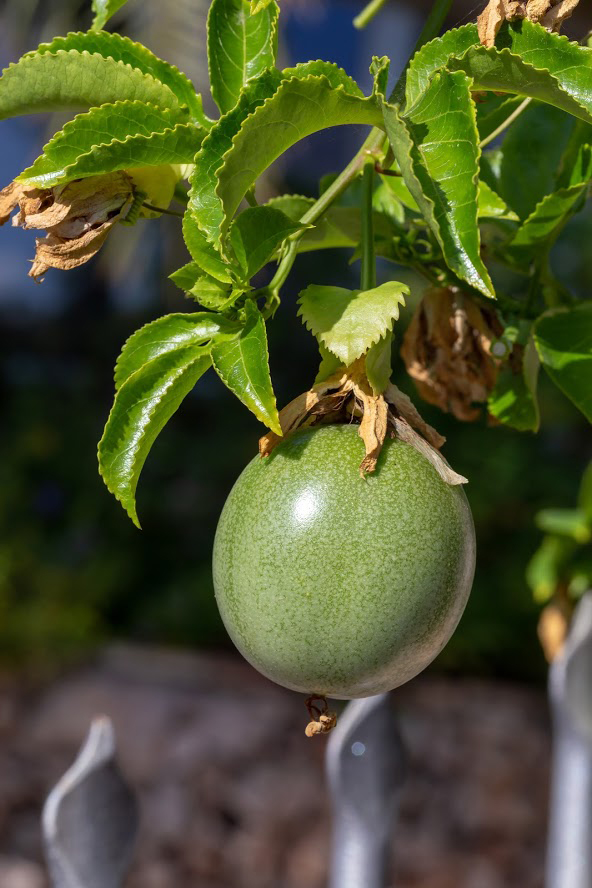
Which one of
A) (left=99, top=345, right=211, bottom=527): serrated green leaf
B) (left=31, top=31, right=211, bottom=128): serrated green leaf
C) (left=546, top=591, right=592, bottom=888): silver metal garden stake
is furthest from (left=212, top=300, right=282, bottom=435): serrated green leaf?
(left=546, top=591, right=592, bottom=888): silver metal garden stake

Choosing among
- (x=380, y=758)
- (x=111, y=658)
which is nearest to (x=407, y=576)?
(x=380, y=758)

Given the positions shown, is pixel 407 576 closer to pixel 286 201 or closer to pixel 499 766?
pixel 286 201

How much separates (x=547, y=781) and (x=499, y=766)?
14cm

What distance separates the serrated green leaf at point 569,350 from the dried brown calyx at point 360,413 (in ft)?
0.27

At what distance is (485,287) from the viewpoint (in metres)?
0.42

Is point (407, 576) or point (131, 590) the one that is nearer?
point (407, 576)

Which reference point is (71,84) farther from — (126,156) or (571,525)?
(571,525)

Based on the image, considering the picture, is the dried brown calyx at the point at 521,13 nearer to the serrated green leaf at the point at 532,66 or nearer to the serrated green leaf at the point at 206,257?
the serrated green leaf at the point at 532,66

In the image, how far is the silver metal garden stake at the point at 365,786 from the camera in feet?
2.94

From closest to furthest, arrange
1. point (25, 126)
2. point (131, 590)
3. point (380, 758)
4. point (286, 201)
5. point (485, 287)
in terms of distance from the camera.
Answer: point (485, 287), point (286, 201), point (380, 758), point (25, 126), point (131, 590)

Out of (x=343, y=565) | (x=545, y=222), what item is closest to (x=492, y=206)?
(x=545, y=222)

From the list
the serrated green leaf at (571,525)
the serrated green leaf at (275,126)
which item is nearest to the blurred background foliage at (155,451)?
the serrated green leaf at (571,525)

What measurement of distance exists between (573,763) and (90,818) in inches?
20.3

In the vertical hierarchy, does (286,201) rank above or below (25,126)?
above
